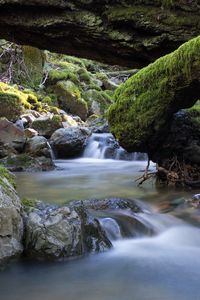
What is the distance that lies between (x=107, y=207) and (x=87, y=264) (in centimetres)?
191

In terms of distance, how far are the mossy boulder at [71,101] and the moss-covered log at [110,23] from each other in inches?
562

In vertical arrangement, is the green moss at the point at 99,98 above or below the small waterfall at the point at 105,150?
above

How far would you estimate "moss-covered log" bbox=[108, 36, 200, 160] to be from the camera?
671 cm

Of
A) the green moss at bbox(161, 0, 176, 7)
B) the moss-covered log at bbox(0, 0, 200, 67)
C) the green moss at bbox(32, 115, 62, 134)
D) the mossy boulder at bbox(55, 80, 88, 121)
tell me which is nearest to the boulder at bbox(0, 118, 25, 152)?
the green moss at bbox(32, 115, 62, 134)

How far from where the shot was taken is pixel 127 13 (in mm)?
7344

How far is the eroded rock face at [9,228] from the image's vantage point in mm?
4070

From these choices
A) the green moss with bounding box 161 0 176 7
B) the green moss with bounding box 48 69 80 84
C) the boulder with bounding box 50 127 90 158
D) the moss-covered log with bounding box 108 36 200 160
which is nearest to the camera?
the moss-covered log with bounding box 108 36 200 160

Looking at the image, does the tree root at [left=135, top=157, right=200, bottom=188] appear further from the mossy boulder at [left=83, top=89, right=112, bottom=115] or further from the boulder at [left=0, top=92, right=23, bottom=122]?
the mossy boulder at [left=83, top=89, right=112, bottom=115]

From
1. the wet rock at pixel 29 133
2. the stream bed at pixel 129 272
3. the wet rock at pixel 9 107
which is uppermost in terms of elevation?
the wet rock at pixel 9 107

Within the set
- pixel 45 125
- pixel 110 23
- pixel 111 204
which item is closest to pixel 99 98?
pixel 45 125

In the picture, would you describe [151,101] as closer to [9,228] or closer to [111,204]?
[111,204]

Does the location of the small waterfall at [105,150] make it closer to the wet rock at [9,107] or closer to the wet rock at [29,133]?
the wet rock at [29,133]

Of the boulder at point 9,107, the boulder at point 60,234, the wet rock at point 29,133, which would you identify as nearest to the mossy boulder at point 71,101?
the boulder at point 9,107

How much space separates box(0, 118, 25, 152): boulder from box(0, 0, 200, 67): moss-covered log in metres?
5.13
